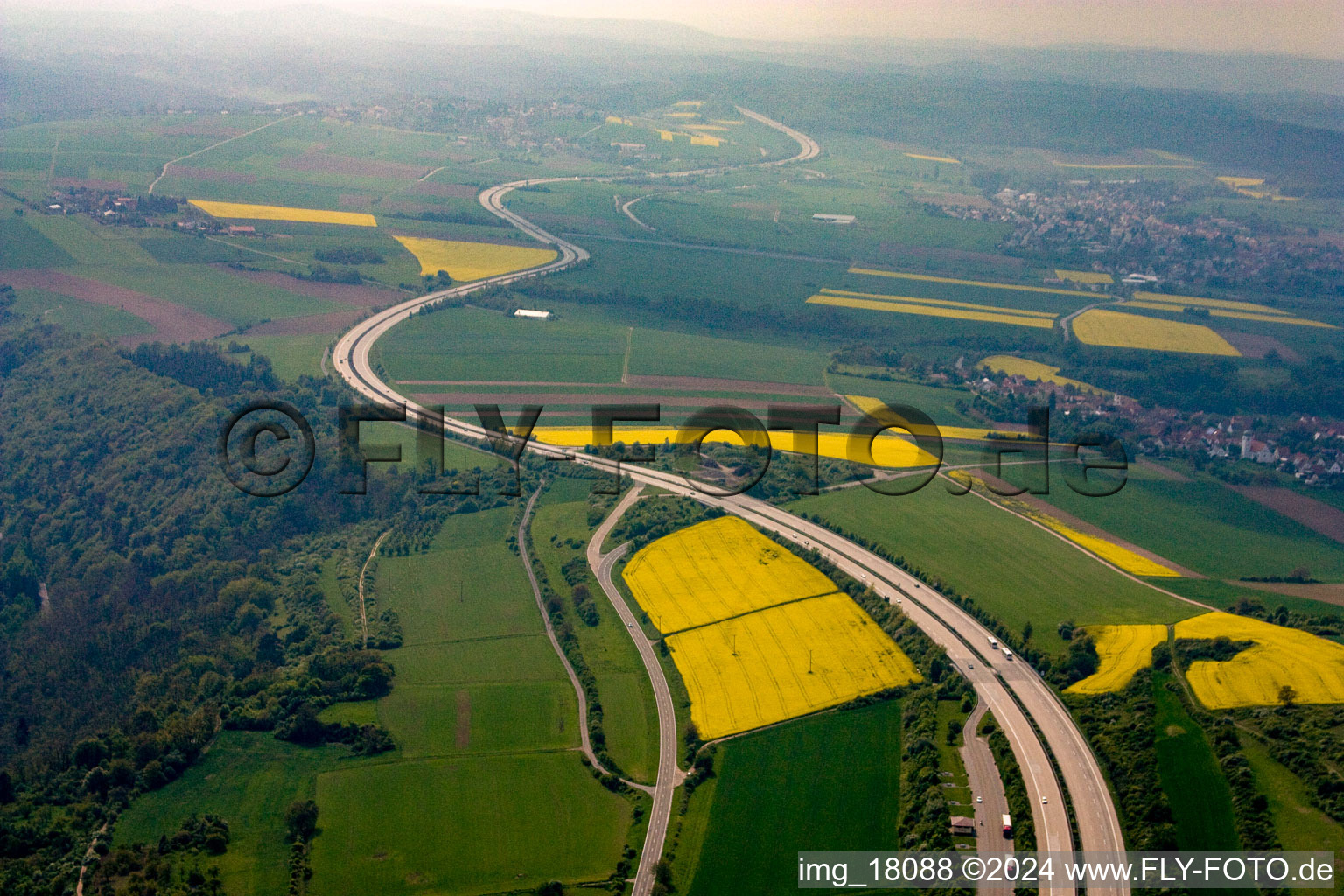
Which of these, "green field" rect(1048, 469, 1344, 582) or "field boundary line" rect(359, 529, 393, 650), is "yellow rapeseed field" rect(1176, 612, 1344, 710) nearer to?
"green field" rect(1048, 469, 1344, 582)

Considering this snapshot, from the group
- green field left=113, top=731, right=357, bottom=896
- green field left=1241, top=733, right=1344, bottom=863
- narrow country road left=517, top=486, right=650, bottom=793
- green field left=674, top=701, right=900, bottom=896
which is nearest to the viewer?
green field left=1241, top=733, right=1344, bottom=863

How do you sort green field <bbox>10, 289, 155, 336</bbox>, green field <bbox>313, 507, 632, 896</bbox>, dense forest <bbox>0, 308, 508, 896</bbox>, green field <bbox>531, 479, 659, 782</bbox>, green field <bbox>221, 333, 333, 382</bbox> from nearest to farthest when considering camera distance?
1. green field <bbox>313, 507, 632, 896</bbox>
2. dense forest <bbox>0, 308, 508, 896</bbox>
3. green field <bbox>531, 479, 659, 782</bbox>
4. green field <bbox>221, 333, 333, 382</bbox>
5. green field <bbox>10, 289, 155, 336</bbox>

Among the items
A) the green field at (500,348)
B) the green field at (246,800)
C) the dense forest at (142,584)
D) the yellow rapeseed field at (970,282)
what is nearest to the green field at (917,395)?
the green field at (500,348)

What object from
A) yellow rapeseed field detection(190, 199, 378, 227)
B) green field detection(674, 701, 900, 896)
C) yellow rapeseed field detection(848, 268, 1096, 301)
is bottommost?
green field detection(674, 701, 900, 896)

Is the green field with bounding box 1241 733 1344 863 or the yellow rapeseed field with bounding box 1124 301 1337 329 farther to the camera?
the yellow rapeseed field with bounding box 1124 301 1337 329

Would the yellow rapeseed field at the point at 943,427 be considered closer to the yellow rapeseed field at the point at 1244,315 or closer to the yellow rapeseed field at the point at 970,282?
the yellow rapeseed field at the point at 970,282

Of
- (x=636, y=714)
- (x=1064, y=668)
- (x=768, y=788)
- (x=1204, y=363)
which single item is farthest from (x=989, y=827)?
(x=1204, y=363)

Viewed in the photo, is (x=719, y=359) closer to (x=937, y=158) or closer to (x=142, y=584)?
(x=142, y=584)

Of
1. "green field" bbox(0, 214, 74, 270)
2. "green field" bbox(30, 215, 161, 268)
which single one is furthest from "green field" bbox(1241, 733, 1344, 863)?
"green field" bbox(0, 214, 74, 270)
